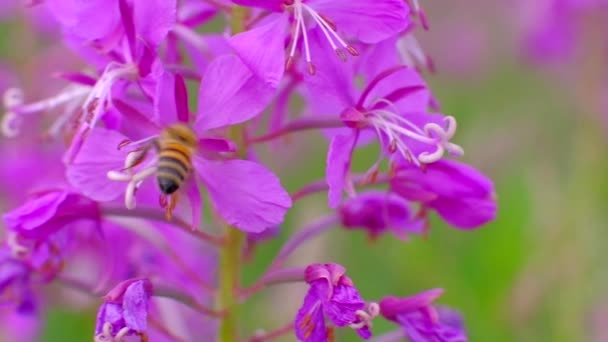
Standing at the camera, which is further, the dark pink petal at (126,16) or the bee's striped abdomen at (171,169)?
the dark pink petal at (126,16)

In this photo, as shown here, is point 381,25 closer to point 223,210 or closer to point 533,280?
point 223,210

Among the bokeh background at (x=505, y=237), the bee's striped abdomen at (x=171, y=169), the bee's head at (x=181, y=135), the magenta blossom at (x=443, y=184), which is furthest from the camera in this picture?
the bokeh background at (x=505, y=237)

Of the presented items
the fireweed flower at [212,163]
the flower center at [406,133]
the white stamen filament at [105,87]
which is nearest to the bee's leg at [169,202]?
the fireweed flower at [212,163]

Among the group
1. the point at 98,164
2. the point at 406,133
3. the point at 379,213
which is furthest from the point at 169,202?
the point at 379,213

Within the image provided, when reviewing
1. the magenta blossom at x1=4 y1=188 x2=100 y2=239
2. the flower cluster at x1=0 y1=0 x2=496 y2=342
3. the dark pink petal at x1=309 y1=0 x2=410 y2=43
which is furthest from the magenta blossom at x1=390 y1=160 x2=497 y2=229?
the magenta blossom at x1=4 y1=188 x2=100 y2=239

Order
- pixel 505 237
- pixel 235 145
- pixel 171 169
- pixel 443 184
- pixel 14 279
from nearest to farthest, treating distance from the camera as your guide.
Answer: pixel 171 169
pixel 235 145
pixel 443 184
pixel 14 279
pixel 505 237

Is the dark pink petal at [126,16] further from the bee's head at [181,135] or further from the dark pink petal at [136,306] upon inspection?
the dark pink petal at [136,306]

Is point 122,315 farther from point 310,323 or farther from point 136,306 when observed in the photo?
point 310,323

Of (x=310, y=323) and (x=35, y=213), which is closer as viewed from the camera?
(x=310, y=323)
